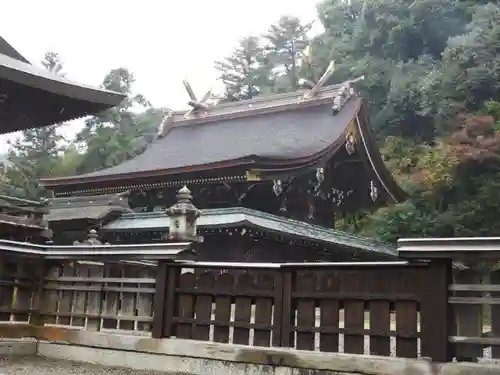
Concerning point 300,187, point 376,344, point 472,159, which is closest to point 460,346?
point 376,344

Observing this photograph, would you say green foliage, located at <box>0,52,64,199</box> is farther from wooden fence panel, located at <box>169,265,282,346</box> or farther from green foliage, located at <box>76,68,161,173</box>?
wooden fence panel, located at <box>169,265,282,346</box>

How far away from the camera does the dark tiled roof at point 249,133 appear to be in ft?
46.4

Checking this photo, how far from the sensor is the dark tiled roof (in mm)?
14141

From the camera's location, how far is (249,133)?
54.9ft

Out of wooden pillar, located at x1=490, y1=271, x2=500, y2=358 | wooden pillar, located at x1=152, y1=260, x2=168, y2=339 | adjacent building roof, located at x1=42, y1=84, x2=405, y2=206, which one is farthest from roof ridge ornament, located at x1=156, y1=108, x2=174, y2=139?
wooden pillar, located at x1=490, y1=271, x2=500, y2=358

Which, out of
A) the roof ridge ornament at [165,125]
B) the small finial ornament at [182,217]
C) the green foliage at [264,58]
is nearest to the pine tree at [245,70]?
the green foliage at [264,58]

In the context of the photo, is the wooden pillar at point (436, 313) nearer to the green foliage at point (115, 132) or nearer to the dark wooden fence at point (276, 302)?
the dark wooden fence at point (276, 302)

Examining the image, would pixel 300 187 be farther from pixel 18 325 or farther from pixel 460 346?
pixel 460 346

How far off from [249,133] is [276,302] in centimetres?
1225

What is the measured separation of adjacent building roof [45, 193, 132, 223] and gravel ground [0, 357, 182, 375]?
736cm

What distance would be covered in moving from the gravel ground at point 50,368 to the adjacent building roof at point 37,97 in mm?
2744

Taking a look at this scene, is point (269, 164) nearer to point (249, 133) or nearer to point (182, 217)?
point (182, 217)

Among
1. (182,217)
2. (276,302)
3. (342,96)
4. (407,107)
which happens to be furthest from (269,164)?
(407,107)

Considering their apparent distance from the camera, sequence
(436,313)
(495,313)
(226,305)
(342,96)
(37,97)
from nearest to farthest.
Result: (495,313) → (436,313) → (226,305) → (37,97) → (342,96)
